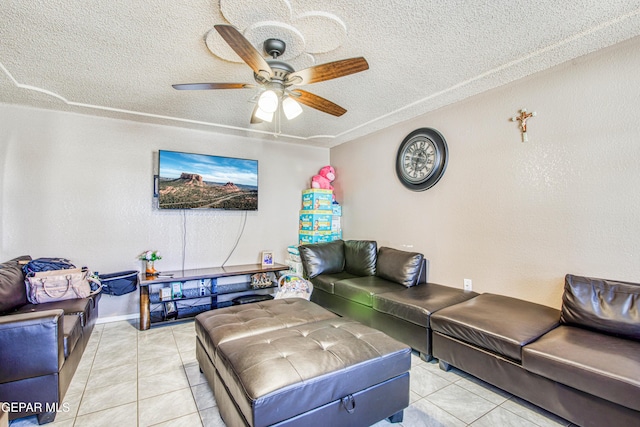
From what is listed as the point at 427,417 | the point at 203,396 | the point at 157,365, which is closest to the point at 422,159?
the point at 427,417

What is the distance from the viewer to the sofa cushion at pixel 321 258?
392 centimetres

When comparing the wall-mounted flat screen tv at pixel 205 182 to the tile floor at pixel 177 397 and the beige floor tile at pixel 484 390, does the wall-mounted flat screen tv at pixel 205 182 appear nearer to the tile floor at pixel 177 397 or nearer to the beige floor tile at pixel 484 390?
the tile floor at pixel 177 397

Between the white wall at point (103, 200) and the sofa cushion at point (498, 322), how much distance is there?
2.94 m

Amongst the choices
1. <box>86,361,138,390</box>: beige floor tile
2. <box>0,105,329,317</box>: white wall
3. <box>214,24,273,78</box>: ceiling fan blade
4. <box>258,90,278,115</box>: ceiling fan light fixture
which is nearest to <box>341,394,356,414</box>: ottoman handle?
<box>86,361,138,390</box>: beige floor tile

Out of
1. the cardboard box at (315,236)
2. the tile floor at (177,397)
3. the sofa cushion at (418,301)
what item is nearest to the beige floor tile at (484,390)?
the tile floor at (177,397)

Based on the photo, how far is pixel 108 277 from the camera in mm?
3379

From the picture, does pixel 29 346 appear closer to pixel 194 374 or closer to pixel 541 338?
pixel 194 374

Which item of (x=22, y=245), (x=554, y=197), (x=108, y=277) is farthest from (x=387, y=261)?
(x=22, y=245)

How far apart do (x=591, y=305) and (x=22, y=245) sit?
5.21 m

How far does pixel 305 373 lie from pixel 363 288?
69.2 inches

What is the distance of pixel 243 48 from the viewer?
1.65 m

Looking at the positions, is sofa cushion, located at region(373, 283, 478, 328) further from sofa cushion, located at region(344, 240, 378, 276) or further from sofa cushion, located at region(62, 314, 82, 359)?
sofa cushion, located at region(62, 314, 82, 359)

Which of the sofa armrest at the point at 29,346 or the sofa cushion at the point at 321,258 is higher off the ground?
the sofa cushion at the point at 321,258

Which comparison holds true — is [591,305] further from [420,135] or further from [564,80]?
[420,135]
